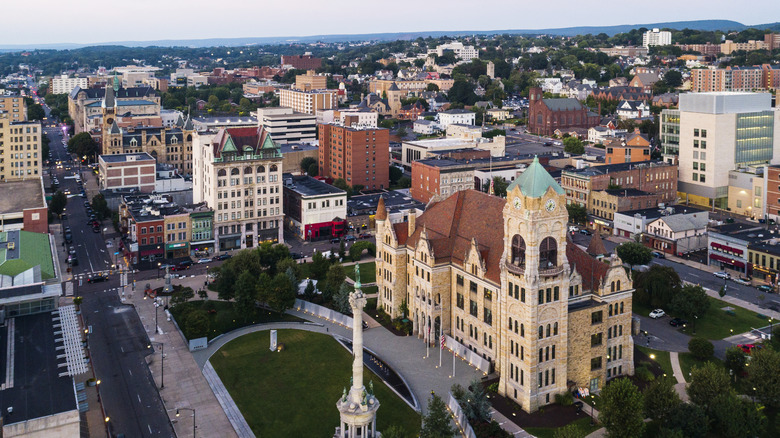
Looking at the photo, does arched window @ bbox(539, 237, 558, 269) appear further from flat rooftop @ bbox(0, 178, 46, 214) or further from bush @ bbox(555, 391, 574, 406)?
flat rooftop @ bbox(0, 178, 46, 214)

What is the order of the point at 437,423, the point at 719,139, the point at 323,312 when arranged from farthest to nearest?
the point at 719,139, the point at 323,312, the point at 437,423

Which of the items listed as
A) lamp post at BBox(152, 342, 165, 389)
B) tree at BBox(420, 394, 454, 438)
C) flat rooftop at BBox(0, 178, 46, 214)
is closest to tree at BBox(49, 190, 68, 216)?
flat rooftop at BBox(0, 178, 46, 214)

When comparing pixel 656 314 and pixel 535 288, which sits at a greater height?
pixel 535 288

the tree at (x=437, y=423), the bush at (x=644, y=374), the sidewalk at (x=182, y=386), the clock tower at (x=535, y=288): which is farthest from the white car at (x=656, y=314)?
the sidewalk at (x=182, y=386)

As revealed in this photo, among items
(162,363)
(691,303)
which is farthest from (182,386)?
(691,303)

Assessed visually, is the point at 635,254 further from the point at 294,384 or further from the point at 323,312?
the point at 294,384
